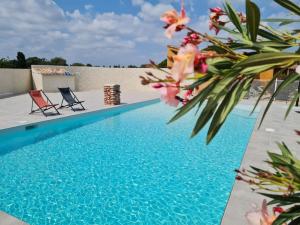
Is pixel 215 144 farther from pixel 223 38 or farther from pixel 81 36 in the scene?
pixel 81 36

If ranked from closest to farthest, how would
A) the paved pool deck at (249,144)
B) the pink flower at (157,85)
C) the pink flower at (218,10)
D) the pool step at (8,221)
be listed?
the pink flower at (157,85), the pink flower at (218,10), the pool step at (8,221), the paved pool deck at (249,144)

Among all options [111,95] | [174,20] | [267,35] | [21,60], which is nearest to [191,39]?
[174,20]

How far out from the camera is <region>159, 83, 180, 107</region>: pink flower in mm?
692

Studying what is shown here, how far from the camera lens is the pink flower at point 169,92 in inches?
27.2

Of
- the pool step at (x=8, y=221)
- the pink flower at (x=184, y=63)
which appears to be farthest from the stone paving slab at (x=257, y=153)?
the pool step at (x=8, y=221)

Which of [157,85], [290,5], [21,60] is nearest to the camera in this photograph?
[157,85]

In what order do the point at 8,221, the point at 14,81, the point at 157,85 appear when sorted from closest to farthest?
the point at 157,85, the point at 8,221, the point at 14,81

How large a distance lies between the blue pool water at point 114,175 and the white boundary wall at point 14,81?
883cm

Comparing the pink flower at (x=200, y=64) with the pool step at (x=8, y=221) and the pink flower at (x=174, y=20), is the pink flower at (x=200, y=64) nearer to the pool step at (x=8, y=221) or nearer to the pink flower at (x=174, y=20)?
the pink flower at (x=174, y=20)

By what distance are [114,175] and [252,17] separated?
5015mm

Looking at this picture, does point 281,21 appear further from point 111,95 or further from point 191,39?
point 111,95

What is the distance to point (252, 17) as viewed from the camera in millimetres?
766

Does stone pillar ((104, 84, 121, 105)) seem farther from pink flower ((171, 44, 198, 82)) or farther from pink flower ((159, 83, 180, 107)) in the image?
pink flower ((171, 44, 198, 82))

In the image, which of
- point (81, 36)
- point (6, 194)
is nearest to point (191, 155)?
point (6, 194)
